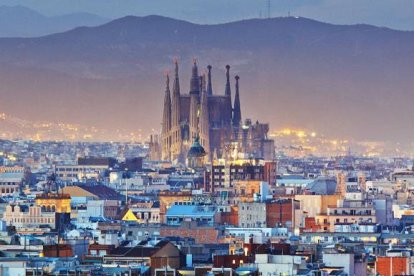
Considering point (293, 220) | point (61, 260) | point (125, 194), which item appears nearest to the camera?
point (61, 260)

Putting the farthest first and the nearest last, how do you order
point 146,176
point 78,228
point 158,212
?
point 146,176, point 158,212, point 78,228

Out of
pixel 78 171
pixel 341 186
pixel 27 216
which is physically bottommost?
pixel 27 216

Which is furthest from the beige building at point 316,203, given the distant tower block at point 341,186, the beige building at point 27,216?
the beige building at point 27,216

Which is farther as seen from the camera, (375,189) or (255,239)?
(375,189)

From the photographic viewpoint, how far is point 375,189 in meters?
134

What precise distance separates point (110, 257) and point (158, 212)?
167 feet

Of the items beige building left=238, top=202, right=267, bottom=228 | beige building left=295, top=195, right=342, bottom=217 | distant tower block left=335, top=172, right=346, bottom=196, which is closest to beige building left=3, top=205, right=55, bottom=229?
beige building left=238, top=202, right=267, bottom=228

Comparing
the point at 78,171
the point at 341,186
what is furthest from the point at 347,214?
the point at 78,171

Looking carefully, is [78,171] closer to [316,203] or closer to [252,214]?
[316,203]

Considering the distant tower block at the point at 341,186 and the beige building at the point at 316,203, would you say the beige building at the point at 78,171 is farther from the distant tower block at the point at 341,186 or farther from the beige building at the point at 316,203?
the beige building at the point at 316,203

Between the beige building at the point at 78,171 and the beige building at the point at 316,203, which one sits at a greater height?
the beige building at the point at 78,171

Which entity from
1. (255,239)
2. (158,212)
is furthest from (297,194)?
(255,239)

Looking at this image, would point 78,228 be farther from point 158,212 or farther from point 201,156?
point 201,156

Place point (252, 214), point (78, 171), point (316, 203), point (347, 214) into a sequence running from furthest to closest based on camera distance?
point (78, 171), point (316, 203), point (347, 214), point (252, 214)
